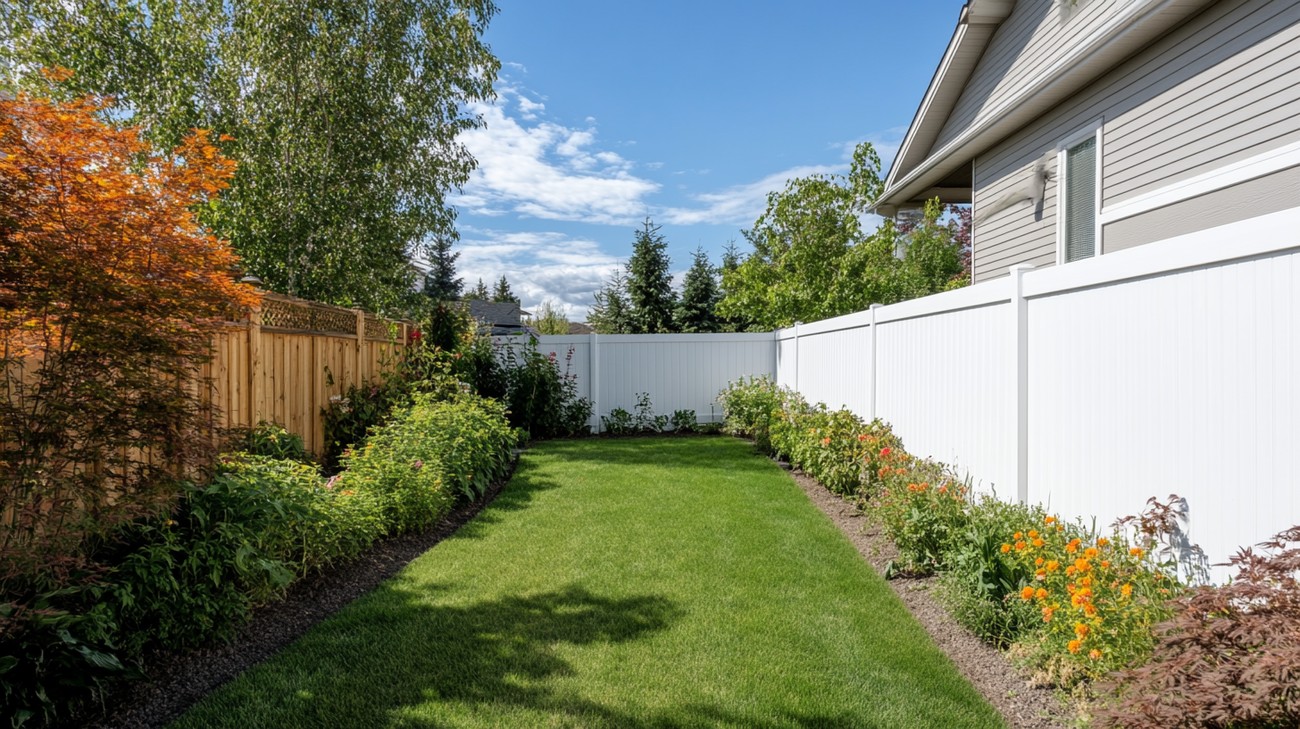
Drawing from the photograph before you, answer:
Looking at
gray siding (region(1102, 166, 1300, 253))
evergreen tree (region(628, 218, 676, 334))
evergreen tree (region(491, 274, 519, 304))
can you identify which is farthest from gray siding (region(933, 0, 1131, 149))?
evergreen tree (region(491, 274, 519, 304))

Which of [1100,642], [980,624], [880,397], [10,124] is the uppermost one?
[10,124]

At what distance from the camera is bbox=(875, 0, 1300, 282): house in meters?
4.24

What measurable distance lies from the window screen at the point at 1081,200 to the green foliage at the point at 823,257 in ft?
20.0

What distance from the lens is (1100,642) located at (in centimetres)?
253

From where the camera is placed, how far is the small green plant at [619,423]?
38.3ft

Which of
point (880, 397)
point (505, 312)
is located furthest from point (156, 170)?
point (505, 312)

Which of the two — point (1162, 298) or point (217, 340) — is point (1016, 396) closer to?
point (1162, 298)

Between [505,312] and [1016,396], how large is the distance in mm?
30617

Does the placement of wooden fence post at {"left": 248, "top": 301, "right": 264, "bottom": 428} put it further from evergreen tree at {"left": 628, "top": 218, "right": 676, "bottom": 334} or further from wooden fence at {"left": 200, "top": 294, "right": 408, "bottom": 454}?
evergreen tree at {"left": 628, "top": 218, "right": 676, "bottom": 334}

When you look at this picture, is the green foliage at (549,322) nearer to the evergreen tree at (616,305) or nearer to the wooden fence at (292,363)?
the evergreen tree at (616,305)

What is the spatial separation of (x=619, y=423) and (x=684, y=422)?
1118 millimetres

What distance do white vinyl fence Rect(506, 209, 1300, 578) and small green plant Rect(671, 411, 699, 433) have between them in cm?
614

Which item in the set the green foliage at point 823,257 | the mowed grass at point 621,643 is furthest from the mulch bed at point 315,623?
the green foliage at point 823,257

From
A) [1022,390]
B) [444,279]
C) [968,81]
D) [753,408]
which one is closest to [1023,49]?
[968,81]
